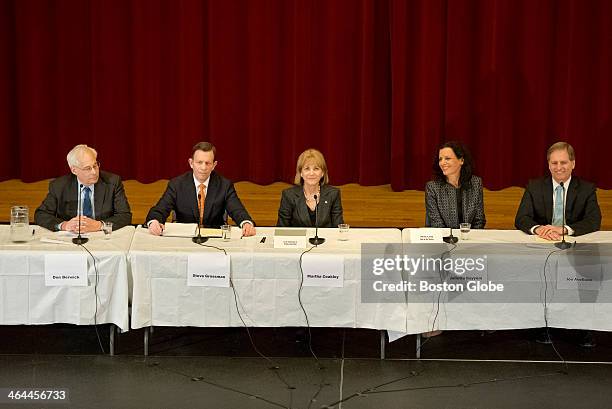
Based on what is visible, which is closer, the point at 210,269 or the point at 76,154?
the point at 210,269

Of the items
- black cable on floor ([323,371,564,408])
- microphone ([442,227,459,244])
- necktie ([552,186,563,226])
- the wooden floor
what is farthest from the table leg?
the wooden floor

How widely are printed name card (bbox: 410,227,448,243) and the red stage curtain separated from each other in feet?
10.7

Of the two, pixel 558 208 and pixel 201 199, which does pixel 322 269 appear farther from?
pixel 558 208

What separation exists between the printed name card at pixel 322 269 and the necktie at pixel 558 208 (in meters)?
1.50

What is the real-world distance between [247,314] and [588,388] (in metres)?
1.63

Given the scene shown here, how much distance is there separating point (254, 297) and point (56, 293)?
954 mm

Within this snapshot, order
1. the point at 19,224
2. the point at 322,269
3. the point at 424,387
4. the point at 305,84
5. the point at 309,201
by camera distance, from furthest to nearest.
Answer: the point at 305,84
the point at 309,201
the point at 19,224
the point at 322,269
the point at 424,387

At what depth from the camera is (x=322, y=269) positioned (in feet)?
15.6

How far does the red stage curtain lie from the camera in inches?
326

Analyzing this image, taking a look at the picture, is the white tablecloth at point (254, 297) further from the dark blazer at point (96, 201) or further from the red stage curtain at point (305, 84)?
the red stage curtain at point (305, 84)

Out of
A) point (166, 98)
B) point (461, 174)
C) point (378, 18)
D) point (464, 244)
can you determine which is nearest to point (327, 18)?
point (378, 18)

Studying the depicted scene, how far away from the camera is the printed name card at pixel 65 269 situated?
15.6ft

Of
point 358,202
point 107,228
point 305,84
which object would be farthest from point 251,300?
point 305,84

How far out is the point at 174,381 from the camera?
459 cm
